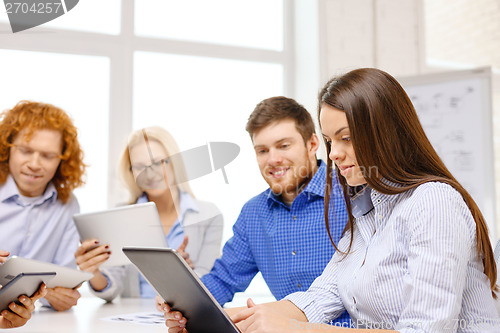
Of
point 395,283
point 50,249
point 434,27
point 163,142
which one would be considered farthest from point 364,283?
point 434,27

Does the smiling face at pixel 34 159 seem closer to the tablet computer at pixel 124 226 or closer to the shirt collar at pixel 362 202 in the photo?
the tablet computer at pixel 124 226

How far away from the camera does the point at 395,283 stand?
88cm

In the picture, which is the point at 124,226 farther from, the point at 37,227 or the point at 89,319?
the point at 37,227

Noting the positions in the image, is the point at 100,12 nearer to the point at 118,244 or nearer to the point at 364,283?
the point at 118,244

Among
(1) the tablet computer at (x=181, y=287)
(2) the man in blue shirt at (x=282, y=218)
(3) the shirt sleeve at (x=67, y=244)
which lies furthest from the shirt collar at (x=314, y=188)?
(3) the shirt sleeve at (x=67, y=244)

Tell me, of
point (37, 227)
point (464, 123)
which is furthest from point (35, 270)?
point (464, 123)

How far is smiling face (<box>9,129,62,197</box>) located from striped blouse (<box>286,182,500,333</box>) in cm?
118

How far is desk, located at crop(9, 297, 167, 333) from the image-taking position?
125 centimetres

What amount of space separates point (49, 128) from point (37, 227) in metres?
0.39

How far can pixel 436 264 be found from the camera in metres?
0.76

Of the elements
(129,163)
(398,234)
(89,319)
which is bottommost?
(89,319)

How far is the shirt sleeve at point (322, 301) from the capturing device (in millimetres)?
1050

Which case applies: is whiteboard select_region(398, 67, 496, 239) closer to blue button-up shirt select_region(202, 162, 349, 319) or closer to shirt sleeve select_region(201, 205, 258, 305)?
blue button-up shirt select_region(202, 162, 349, 319)

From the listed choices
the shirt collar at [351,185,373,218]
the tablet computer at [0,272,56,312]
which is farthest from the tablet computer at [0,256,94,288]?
the shirt collar at [351,185,373,218]
